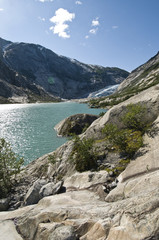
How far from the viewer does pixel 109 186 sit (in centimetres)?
860

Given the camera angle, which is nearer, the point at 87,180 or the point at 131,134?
the point at 87,180

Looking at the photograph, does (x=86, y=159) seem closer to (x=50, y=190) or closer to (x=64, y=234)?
(x=50, y=190)

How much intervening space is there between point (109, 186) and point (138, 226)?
4.30 metres

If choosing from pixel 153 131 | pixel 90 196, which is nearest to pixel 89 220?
pixel 90 196

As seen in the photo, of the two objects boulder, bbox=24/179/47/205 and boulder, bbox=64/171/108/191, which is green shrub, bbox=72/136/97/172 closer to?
boulder, bbox=64/171/108/191

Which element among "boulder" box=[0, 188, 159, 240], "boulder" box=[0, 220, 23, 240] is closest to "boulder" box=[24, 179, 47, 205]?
"boulder" box=[0, 220, 23, 240]

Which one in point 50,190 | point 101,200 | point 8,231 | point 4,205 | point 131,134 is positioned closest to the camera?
point 8,231

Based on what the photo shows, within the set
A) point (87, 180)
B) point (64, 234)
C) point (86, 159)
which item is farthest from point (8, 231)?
point (86, 159)

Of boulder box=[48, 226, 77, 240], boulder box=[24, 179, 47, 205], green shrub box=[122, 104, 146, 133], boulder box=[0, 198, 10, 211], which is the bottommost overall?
boulder box=[0, 198, 10, 211]

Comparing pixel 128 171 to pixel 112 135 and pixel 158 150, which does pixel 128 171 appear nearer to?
pixel 158 150

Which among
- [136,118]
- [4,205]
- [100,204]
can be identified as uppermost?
[136,118]

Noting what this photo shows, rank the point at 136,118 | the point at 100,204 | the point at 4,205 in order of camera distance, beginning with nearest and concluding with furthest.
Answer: the point at 100,204 → the point at 4,205 → the point at 136,118

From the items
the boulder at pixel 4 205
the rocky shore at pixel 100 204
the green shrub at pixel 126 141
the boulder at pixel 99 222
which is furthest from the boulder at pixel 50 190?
the green shrub at pixel 126 141

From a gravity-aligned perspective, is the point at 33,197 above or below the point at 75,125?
below
